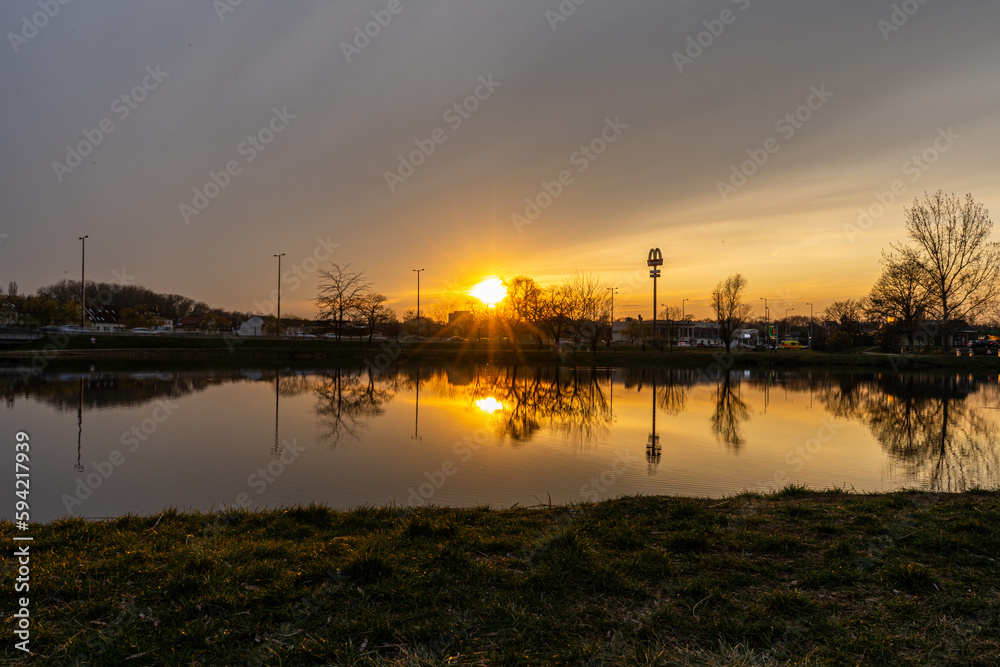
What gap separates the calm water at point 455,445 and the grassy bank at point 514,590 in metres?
2.63

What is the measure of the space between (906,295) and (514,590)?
207 ft

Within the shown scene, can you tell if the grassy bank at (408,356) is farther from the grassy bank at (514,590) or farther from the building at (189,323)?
the building at (189,323)

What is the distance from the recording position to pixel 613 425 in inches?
657

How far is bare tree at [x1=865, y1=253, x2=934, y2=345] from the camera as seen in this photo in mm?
50312

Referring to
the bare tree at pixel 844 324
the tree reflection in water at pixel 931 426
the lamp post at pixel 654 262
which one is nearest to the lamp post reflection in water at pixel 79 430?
the tree reflection in water at pixel 931 426

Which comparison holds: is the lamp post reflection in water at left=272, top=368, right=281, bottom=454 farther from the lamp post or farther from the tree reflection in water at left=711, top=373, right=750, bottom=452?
the lamp post

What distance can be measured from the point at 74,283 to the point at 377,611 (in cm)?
14731

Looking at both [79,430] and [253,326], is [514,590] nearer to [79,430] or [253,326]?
[79,430]

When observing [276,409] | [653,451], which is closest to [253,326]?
[276,409]

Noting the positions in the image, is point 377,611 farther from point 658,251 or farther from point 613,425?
point 658,251

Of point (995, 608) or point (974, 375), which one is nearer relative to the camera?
point (995, 608)

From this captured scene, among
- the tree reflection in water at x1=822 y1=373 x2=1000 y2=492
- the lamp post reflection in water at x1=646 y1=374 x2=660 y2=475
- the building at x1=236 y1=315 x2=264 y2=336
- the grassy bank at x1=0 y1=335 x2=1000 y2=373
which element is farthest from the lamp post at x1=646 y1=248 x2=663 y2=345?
the building at x1=236 y1=315 x2=264 y2=336

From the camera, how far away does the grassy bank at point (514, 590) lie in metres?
3.62

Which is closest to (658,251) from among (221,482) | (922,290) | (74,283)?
(922,290)
